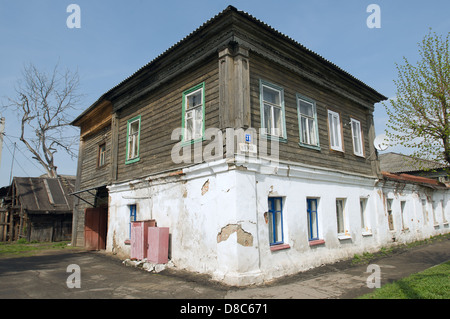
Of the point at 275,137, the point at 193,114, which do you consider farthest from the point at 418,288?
the point at 193,114

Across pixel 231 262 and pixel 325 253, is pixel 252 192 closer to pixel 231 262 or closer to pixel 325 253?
pixel 231 262

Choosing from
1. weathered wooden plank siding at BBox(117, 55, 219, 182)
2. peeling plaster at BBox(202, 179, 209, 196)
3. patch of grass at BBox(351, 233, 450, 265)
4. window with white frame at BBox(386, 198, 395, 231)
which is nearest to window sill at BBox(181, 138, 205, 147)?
weathered wooden plank siding at BBox(117, 55, 219, 182)

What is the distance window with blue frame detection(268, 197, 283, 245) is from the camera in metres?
8.00

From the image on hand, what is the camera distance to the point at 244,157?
727 cm

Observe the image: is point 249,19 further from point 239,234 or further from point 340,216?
point 340,216

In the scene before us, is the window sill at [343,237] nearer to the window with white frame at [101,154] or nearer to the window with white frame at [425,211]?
the window with white frame at [425,211]

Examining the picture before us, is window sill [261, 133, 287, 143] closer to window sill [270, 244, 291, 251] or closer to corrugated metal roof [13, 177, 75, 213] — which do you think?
window sill [270, 244, 291, 251]

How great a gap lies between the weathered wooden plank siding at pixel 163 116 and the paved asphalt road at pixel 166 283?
10.6ft

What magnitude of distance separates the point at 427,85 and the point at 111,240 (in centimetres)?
1230

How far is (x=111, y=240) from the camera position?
466 inches

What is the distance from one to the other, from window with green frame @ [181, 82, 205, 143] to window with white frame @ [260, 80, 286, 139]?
1.68m

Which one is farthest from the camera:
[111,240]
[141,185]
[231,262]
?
[111,240]
